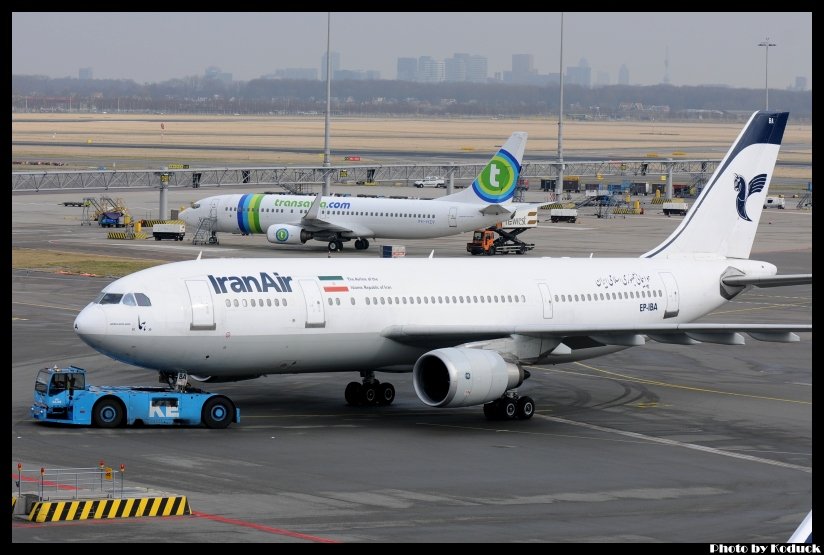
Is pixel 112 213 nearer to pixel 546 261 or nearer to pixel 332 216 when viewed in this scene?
pixel 332 216

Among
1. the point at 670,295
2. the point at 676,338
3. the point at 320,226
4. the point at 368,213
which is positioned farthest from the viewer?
the point at 368,213

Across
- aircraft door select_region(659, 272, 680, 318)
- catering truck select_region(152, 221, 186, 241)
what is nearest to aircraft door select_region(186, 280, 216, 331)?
aircraft door select_region(659, 272, 680, 318)

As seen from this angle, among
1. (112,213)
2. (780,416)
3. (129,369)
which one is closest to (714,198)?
(780,416)

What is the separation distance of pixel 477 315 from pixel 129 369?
554 inches

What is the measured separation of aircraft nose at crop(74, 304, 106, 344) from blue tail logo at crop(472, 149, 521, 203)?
6268 centimetres

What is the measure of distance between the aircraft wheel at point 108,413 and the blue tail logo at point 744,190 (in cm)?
2576

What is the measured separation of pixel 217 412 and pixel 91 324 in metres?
4.25

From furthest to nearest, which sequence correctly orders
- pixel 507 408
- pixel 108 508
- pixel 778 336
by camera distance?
pixel 507 408 < pixel 778 336 < pixel 108 508

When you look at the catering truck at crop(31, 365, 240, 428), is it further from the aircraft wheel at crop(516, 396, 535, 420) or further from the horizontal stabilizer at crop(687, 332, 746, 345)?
the horizontal stabilizer at crop(687, 332, 746, 345)

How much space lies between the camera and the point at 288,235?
103 m

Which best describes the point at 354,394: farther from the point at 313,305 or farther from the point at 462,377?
the point at 462,377

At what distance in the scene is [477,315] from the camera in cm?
4562

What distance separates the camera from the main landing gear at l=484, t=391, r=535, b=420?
1713 inches

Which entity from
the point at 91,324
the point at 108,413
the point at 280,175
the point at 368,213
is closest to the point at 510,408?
the point at 108,413
